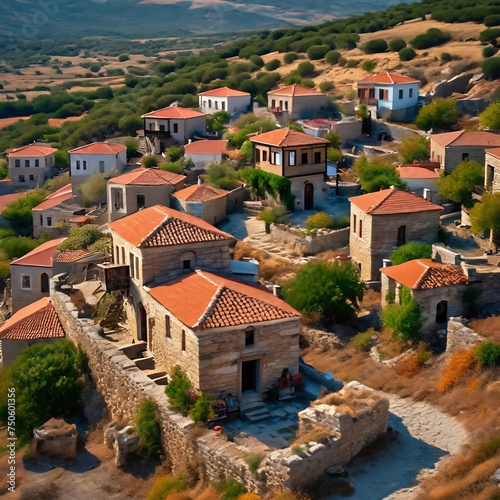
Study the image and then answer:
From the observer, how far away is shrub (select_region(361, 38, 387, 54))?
69750mm

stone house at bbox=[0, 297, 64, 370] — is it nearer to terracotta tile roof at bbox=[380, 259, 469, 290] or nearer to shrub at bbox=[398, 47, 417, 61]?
terracotta tile roof at bbox=[380, 259, 469, 290]

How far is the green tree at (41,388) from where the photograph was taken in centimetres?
2305

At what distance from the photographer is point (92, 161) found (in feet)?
158

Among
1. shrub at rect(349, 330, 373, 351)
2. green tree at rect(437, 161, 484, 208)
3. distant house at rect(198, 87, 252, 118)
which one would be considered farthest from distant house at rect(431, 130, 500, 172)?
distant house at rect(198, 87, 252, 118)

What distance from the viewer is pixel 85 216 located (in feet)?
141

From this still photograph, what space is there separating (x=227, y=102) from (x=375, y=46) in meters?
Answer: 18.6

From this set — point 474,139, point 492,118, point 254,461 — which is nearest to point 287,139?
point 474,139

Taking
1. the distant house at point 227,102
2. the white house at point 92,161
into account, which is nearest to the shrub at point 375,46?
the distant house at point 227,102

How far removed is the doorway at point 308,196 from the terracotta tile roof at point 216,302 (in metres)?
16.2

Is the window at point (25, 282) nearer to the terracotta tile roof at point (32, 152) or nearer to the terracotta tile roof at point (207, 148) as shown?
the terracotta tile roof at point (207, 148)

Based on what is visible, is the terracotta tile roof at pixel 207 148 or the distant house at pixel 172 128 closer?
the terracotta tile roof at pixel 207 148

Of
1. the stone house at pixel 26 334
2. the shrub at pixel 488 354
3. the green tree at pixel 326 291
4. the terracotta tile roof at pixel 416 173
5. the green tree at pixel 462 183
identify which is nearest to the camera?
the shrub at pixel 488 354

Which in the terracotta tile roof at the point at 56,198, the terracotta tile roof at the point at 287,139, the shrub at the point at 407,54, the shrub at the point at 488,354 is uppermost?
the shrub at the point at 407,54

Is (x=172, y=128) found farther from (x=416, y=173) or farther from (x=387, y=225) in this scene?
(x=387, y=225)
